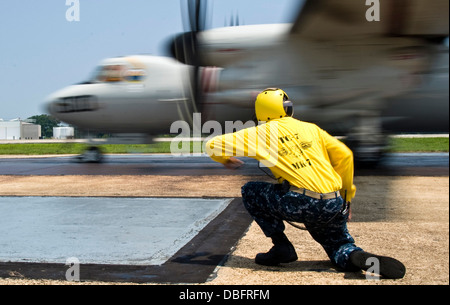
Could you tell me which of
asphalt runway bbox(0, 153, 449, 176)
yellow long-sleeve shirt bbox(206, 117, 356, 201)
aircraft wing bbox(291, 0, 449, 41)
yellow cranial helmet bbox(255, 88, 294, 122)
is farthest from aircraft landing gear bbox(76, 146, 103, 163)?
yellow long-sleeve shirt bbox(206, 117, 356, 201)

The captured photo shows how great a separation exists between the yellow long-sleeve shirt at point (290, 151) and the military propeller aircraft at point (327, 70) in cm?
561

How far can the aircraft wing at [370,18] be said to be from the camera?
7223 mm

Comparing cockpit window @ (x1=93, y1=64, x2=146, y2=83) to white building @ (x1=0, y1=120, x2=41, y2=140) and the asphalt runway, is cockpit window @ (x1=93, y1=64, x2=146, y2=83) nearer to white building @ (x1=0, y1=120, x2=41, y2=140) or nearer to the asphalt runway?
the asphalt runway

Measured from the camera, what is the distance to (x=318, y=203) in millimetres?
3162

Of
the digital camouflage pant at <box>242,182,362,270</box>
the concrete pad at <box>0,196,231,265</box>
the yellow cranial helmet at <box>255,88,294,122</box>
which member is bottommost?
the concrete pad at <box>0,196,231,265</box>

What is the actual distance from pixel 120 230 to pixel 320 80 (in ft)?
22.3

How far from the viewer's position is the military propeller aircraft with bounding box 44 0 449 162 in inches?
360

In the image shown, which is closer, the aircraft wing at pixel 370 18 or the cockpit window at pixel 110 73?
the aircraft wing at pixel 370 18

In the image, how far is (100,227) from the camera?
5184 millimetres

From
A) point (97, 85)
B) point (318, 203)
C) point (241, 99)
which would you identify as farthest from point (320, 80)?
point (318, 203)

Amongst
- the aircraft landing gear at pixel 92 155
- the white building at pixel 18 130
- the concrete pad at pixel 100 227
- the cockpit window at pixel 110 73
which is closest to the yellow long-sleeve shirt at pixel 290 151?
the concrete pad at pixel 100 227

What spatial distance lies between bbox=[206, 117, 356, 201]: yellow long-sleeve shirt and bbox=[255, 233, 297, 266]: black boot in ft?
2.10

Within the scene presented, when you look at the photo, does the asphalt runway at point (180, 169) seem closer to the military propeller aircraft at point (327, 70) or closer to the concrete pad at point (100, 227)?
the military propeller aircraft at point (327, 70)

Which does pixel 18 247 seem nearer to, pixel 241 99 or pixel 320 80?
pixel 241 99
